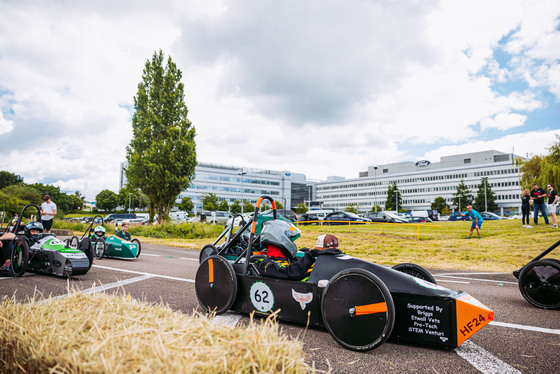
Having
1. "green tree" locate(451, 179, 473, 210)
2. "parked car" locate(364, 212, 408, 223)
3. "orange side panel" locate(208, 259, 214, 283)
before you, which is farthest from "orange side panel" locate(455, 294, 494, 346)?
"green tree" locate(451, 179, 473, 210)

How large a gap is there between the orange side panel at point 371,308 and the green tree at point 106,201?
108153 mm

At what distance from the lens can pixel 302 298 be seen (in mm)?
3951

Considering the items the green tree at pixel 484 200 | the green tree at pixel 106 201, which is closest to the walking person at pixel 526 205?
A: the green tree at pixel 484 200

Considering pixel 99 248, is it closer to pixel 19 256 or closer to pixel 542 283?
pixel 19 256

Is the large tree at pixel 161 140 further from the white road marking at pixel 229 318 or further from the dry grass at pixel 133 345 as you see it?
the dry grass at pixel 133 345

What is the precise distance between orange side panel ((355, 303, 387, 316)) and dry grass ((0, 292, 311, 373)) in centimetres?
151

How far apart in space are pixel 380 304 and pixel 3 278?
7585 mm

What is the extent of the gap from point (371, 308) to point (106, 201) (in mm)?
108942

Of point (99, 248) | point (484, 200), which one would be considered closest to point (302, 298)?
point (99, 248)

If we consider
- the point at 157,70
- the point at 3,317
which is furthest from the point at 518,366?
the point at 157,70

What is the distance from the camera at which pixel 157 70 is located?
3061cm

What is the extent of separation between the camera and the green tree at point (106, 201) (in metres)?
101

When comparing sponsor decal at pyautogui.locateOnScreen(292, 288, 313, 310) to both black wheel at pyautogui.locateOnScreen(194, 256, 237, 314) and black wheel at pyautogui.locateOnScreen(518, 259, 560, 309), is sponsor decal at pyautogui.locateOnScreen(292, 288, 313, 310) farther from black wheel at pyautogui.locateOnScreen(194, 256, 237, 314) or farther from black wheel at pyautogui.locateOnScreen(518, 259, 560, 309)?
black wheel at pyautogui.locateOnScreen(518, 259, 560, 309)

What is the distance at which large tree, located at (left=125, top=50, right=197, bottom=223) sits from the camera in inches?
1119
